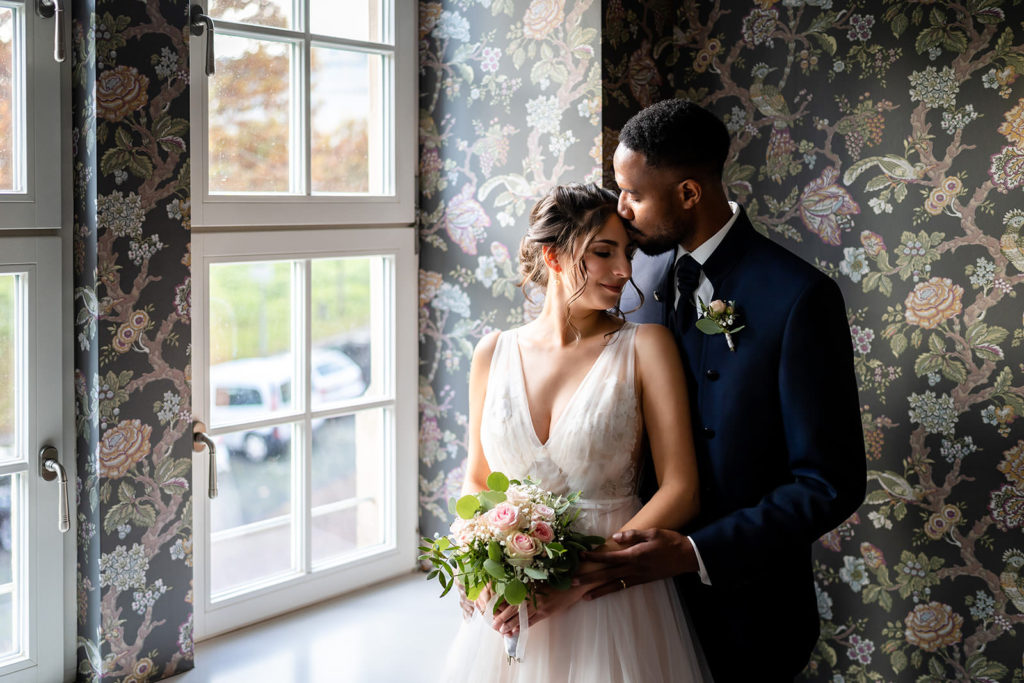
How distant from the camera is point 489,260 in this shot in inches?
115

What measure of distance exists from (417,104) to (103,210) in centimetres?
119

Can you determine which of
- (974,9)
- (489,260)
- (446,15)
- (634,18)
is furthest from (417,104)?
(974,9)

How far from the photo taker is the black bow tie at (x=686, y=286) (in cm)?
200

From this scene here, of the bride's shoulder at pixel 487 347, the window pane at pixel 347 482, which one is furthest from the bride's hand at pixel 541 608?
the window pane at pixel 347 482

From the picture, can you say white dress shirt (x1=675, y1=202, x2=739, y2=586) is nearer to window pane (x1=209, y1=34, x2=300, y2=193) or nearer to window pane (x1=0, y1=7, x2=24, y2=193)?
window pane (x1=209, y1=34, x2=300, y2=193)

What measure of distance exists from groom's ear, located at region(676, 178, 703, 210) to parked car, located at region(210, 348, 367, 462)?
1.34 meters

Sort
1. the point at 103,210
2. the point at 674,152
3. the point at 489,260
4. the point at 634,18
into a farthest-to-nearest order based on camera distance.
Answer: the point at 489,260, the point at 634,18, the point at 103,210, the point at 674,152

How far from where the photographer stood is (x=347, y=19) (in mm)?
2855

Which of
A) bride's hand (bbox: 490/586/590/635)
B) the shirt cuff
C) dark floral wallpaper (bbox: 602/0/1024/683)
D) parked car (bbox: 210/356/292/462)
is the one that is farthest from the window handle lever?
the shirt cuff

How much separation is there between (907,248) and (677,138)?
0.80 m

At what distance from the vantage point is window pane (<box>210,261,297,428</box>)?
2.61 meters

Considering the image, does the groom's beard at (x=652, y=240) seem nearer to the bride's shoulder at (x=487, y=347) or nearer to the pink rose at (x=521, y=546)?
the bride's shoulder at (x=487, y=347)

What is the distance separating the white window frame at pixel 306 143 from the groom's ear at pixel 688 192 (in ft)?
4.06

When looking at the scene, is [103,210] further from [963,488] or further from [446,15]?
[963,488]
